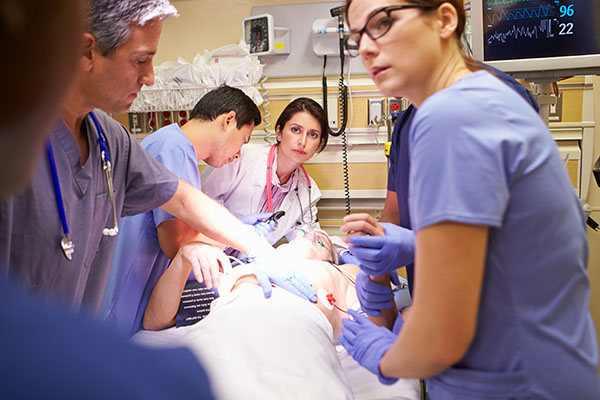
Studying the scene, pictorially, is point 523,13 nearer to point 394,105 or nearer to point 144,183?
point 394,105

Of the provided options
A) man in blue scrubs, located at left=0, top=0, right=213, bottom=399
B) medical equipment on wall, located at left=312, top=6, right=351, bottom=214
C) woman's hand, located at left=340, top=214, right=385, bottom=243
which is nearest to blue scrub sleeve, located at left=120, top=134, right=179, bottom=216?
woman's hand, located at left=340, top=214, right=385, bottom=243

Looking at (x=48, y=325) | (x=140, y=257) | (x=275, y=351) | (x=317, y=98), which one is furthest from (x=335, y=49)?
(x=48, y=325)

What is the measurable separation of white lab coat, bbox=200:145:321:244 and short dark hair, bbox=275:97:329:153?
0.88 ft

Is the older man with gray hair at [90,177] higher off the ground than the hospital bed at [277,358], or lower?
higher

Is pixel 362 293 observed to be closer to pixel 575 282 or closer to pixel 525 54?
pixel 575 282

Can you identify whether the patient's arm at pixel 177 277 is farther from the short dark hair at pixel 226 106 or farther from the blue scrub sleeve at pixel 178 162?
the short dark hair at pixel 226 106

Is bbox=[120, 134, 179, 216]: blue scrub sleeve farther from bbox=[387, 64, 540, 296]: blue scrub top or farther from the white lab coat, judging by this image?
the white lab coat

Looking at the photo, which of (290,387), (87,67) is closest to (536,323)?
(290,387)

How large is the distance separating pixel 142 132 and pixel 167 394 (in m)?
3.40

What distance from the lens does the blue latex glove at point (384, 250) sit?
4.38ft

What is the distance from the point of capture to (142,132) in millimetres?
3471

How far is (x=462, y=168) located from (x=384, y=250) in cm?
63

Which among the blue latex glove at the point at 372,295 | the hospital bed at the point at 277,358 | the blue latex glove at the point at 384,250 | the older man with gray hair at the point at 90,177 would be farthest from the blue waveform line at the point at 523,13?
the hospital bed at the point at 277,358

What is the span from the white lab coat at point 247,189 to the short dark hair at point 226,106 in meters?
0.44
